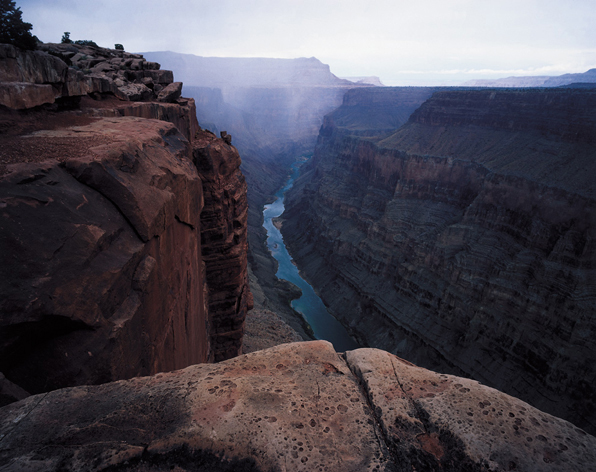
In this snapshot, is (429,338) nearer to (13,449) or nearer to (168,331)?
(168,331)

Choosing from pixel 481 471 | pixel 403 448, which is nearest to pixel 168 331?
pixel 403 448

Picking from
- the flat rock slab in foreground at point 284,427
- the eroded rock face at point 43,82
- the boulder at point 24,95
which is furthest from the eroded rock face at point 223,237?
the flat rock slab in foreground at point 284,427

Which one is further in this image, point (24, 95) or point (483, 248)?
point (483, 248)

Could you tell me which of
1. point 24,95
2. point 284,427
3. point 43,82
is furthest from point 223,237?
point 284,427

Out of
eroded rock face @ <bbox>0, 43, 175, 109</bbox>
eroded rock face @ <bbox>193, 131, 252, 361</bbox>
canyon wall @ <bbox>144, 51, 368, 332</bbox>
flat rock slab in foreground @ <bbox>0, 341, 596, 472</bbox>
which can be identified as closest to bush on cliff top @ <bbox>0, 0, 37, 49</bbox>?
eroded rock face @ <bbox>0, 43, 175, 109</bbox>

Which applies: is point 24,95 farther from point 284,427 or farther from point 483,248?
point 483,248
